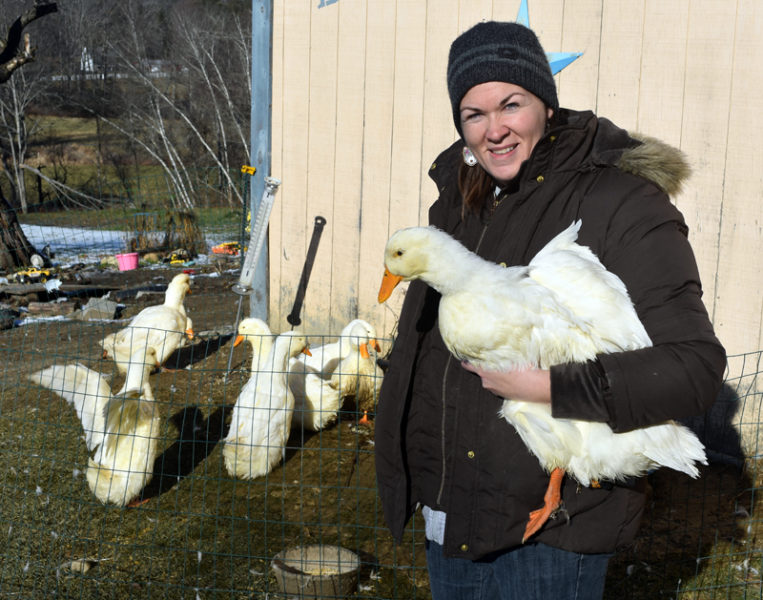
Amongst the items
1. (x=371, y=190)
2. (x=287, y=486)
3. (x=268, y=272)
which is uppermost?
(x=371, y=190)

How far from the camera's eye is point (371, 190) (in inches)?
255

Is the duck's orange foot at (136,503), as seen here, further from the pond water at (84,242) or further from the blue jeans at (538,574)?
the pond water at (84,242)

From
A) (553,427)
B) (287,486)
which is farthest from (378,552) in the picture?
(553,427)

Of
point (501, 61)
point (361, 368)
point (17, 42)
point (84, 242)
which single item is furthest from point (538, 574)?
point (84, 242)

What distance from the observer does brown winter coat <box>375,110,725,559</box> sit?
1.42 meters

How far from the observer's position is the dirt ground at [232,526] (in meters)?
3.71

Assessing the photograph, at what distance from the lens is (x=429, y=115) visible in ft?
19.6

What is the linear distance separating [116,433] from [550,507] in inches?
141

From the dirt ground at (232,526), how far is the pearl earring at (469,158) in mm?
2531

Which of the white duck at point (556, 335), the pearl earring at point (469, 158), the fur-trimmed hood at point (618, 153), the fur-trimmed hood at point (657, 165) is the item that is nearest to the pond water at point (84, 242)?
the pearl earring at point (469, 158)

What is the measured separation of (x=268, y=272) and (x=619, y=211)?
6.24 meters

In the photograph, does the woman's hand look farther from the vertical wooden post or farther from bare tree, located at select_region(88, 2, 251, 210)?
bare tree, located at select_region(88, 2, 251, 210)

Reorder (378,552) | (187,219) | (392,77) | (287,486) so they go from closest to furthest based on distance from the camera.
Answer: (378,552)
(287,486)
(392,77)
(187,219)

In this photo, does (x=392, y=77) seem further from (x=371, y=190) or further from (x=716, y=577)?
(x=716, y=577)
